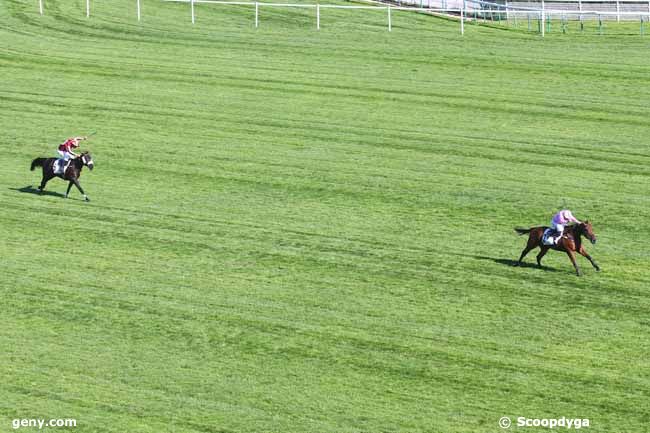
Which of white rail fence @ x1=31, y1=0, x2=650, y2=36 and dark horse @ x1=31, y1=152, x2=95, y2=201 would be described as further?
white rail fence @ x1=31, y1=0, x2=650, y2=36

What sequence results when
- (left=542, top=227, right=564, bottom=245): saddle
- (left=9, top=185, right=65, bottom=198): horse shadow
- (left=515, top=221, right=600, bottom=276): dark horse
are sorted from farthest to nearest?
(left=9, top=185, right=65, bottom=198): horse shadow, (left=542, top=227, right=564, bottom=245): saddle, (left=515, top=221, right=600, bottom=276): dark horse

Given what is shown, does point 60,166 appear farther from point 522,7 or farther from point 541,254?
point 522,7

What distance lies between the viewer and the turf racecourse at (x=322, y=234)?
18438 mm

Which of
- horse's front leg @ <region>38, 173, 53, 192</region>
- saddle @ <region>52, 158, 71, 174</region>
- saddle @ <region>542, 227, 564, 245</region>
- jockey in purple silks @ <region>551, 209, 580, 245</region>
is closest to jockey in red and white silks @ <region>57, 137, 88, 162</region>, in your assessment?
saddle @ <region>52, 158, 71, 174</region>

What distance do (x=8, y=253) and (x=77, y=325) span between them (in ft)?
14.0

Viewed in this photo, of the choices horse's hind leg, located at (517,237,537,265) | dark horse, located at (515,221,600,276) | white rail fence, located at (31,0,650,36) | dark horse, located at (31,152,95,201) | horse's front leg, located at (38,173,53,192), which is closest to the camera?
dark horse, located at (515,221,600,276)

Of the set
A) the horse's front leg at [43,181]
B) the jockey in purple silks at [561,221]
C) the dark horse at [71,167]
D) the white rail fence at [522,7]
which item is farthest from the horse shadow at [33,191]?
the white rail fence at [522,7]

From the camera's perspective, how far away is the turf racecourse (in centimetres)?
1844

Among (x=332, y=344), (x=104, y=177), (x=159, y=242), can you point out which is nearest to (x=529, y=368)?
(x=332, y=344)

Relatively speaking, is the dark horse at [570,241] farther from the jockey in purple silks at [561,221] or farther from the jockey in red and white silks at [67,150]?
the jockey in red and white silks at [67,150]

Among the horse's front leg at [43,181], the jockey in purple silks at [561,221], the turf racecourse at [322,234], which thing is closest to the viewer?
the turf racecourse at [322,234]

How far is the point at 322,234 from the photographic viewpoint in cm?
2534

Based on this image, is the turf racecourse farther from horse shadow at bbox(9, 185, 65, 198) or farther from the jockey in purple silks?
the jockey in purple silks

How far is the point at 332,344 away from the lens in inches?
785
